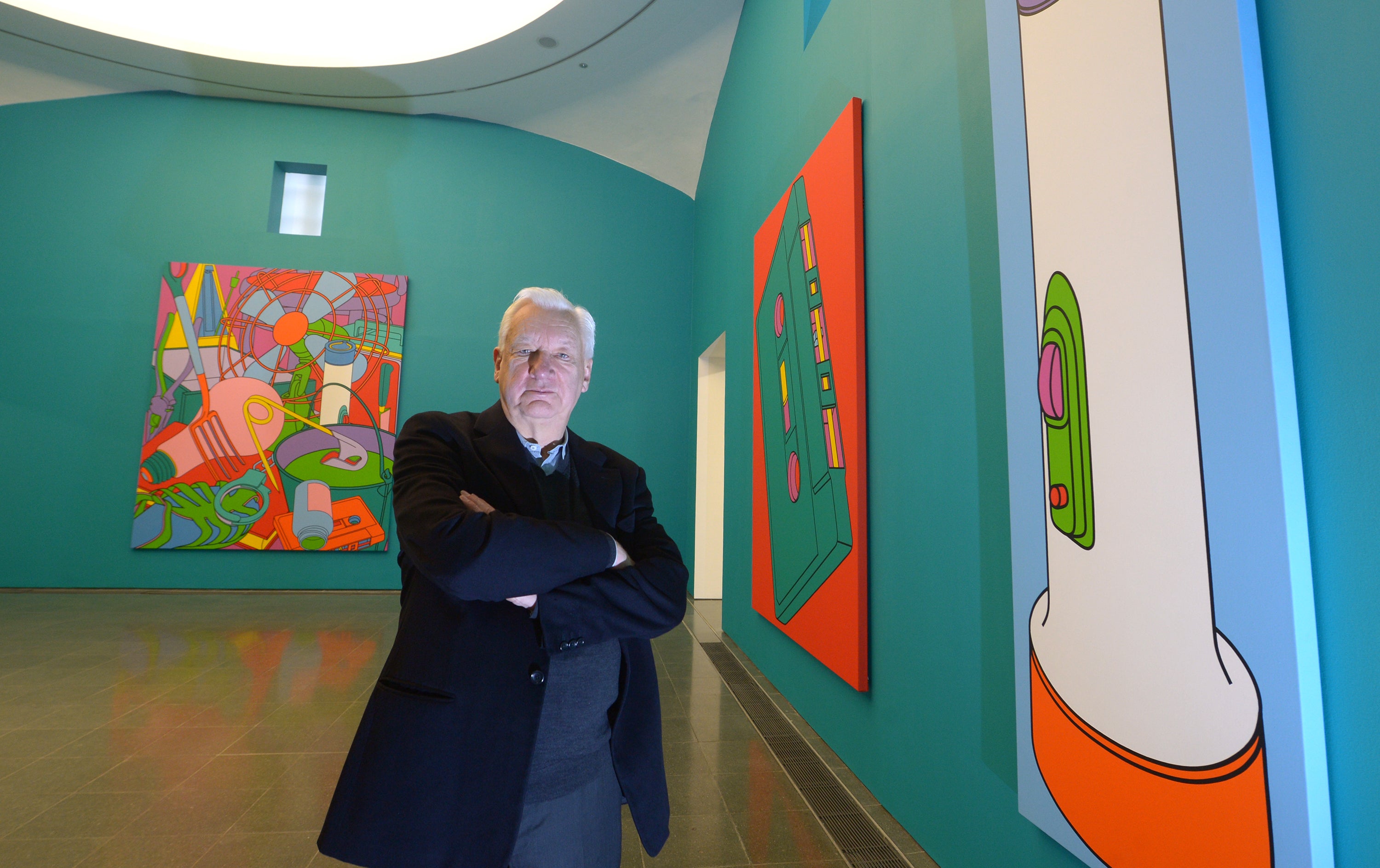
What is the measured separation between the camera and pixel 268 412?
637cm

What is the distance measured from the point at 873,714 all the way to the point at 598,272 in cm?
585

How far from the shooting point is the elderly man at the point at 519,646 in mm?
870

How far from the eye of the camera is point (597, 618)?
3.25ft

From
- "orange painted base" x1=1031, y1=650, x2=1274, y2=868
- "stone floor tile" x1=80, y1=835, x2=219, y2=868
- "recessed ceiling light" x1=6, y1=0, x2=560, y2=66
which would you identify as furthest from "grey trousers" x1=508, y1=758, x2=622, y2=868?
"recessed ceiling light" x1=6, y1=0, x2=560, y2=66

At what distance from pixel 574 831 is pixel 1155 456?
111cm

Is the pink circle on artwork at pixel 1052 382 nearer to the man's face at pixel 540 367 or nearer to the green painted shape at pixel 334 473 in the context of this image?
the man's face at pixel 540 367

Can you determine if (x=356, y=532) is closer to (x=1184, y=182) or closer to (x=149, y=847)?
(x=149, y=847)

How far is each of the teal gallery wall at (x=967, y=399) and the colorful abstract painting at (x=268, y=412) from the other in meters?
4.89

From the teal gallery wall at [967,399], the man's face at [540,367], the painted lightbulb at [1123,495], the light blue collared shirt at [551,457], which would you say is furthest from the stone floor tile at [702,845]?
the man's face at [540,367]

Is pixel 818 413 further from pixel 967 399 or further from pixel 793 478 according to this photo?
pixel 967 399

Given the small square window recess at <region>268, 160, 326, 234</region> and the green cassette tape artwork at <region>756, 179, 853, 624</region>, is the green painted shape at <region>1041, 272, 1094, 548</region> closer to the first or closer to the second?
the green cassette tape artwork at <region>756, 179, 853, 624</region>

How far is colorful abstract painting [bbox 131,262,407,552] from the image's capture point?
623 centimetres

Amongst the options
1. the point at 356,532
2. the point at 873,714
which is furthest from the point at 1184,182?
the point at 356,532

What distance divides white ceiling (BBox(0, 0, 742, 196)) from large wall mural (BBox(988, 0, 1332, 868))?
4.77 metres
